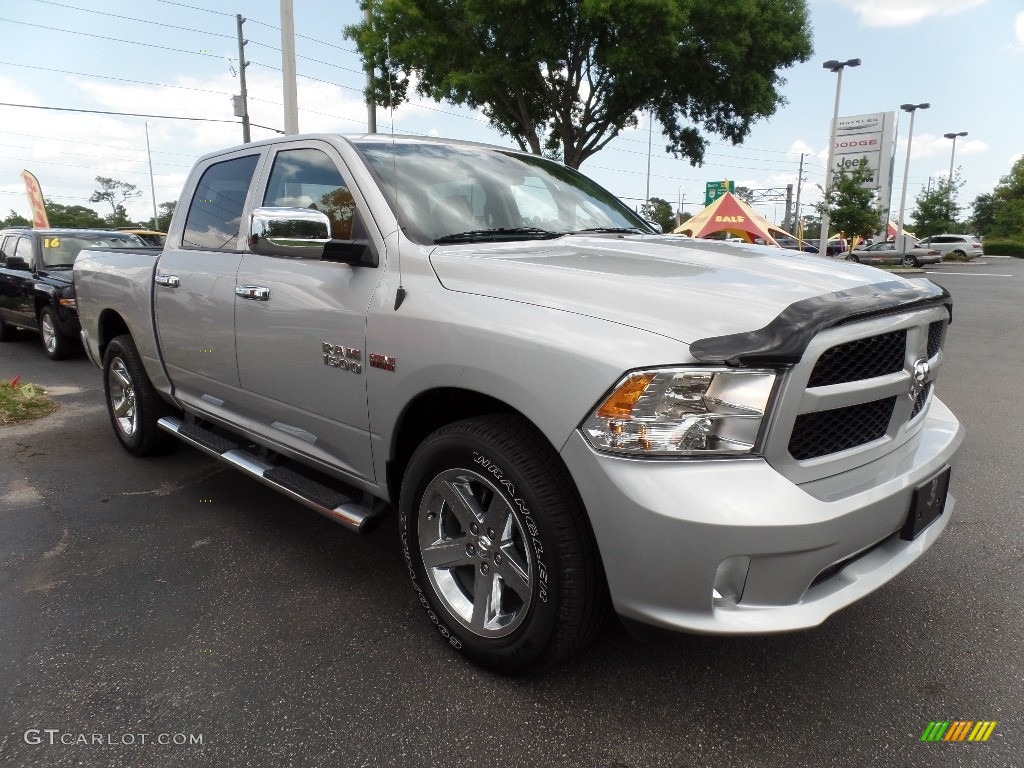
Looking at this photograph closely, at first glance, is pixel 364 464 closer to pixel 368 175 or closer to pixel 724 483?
pixel 368 175

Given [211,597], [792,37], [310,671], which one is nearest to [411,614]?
[310,671]

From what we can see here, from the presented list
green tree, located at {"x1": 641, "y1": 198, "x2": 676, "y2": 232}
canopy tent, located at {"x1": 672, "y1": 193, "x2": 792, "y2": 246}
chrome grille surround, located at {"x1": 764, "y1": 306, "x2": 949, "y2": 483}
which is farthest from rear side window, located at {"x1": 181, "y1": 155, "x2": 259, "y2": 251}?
green tree, located at {"x1": 641, "y1": 198, "x2": 676, "y2": 232}

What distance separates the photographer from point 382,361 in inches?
100

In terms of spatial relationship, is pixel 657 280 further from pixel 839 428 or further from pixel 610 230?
pixel 610 230

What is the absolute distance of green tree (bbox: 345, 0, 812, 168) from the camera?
48.7 ft

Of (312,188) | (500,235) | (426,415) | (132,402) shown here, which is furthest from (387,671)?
(132,402)

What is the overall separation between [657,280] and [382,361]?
3.22 feet

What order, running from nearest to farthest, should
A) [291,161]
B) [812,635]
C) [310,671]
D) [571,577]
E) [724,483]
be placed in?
[724,483] → [571,577] → [310,671] → [812,635] → [291,161]

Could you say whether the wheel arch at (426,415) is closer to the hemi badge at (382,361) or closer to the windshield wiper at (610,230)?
the hemi badge at (382,361)

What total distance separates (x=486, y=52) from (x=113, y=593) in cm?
1517

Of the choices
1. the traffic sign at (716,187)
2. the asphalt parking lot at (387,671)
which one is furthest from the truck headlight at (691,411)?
the traffic sign at (716,187)

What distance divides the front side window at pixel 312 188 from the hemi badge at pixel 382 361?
573 millimetres

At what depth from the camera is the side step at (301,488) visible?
2756 millimetres

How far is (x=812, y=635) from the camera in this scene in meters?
2.64
